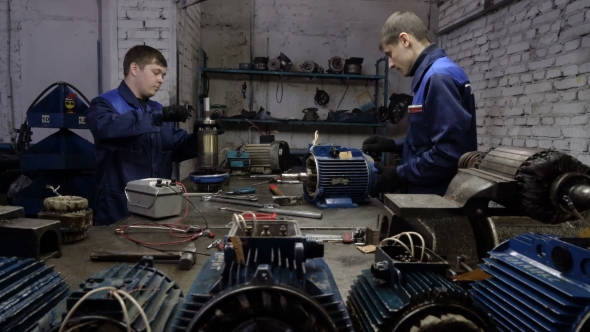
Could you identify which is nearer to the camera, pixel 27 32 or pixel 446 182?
pixel 446 182

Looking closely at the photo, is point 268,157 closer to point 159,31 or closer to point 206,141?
point 206,141

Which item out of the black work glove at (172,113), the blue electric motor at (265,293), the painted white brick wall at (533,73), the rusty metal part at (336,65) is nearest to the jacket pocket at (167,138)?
the black work glove at (172,113)

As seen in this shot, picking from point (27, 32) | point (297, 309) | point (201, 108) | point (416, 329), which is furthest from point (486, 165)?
point (27, 32)

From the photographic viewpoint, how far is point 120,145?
2256 millimetres

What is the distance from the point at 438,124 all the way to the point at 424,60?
0.43 metres

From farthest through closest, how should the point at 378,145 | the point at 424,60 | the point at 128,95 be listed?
the point at 378,145
the point at 128,95
the point at 424,60

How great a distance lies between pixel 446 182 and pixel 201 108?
3.07 meters

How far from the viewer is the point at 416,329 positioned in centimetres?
67

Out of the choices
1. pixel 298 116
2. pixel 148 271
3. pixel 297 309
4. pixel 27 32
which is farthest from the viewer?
pixel 298 116

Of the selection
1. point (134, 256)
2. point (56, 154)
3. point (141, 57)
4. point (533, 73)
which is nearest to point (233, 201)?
point (134, 256)

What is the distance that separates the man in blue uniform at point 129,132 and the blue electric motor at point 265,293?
163 cm

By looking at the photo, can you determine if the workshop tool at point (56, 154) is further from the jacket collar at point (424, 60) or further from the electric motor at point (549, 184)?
the electric motor at point (549, 184)

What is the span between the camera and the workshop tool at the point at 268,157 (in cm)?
349

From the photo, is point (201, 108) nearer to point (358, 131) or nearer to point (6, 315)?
point (358, 131)
